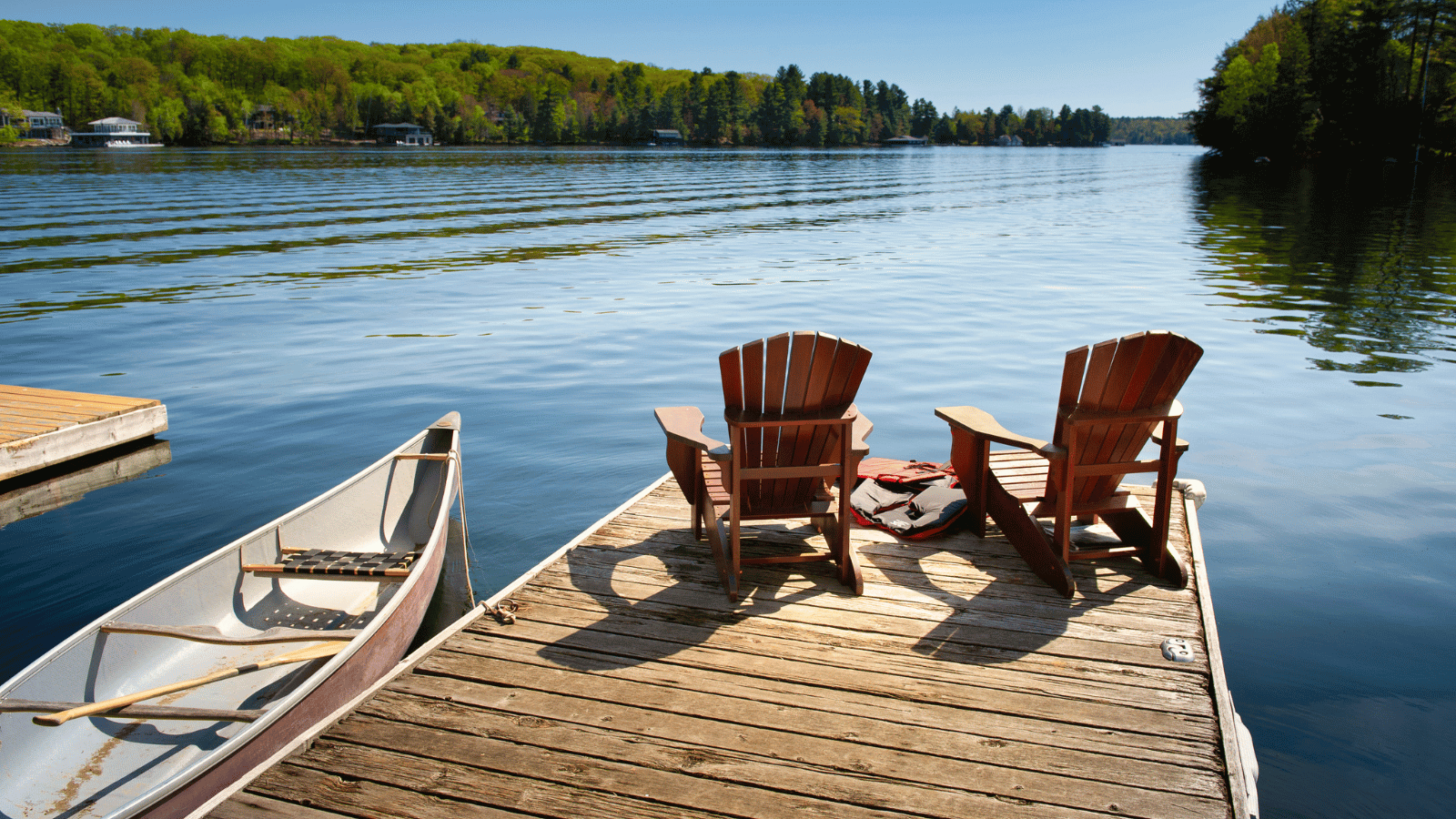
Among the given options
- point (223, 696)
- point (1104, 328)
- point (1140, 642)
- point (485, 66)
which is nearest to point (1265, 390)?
point (1104, 328)

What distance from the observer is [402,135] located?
130m

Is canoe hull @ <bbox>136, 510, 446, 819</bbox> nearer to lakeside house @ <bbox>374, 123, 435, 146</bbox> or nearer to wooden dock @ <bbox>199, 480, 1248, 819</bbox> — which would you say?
wooden dock @ <bbox>199, 480, 1248, 819</bbox>

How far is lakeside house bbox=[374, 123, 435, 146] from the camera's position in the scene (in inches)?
5005

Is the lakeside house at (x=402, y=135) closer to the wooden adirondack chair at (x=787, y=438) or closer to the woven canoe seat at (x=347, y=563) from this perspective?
the woven canoe seat at (x=347, y=563)

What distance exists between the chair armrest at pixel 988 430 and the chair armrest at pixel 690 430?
113 centimetres

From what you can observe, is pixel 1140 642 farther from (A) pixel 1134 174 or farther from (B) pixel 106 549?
(A) pixel 1134 174

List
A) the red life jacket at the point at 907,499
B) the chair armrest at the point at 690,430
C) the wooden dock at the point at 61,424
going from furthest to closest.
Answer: the wooden dock at the point at 61,424, the red life jacket at the point at 907,499, the chair armrest at the point at 690,430

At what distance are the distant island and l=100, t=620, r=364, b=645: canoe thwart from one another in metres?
128

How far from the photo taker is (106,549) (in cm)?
626

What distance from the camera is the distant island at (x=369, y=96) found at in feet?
380

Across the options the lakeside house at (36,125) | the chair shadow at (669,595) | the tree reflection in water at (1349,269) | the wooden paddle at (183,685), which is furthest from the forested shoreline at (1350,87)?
the lakeside house at (36,125)

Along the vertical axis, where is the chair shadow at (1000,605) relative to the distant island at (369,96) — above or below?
below

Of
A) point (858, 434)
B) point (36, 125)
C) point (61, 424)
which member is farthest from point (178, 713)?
point (36, 125)

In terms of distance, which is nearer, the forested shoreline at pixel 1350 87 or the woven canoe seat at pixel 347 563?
the woven canoe seat at pixel 347 563
